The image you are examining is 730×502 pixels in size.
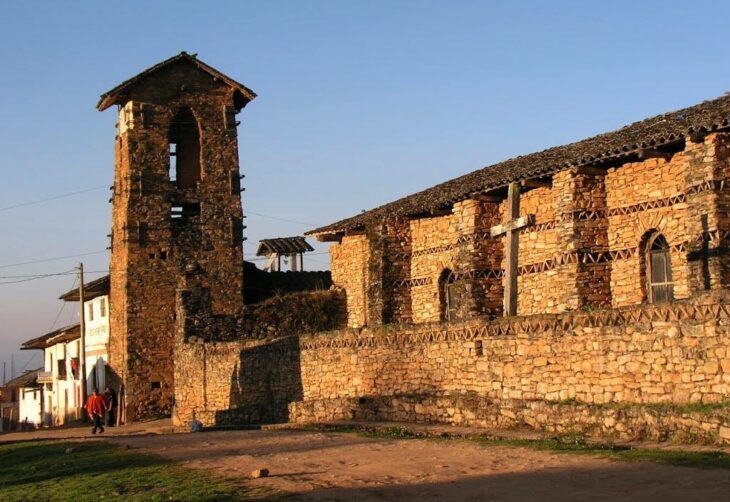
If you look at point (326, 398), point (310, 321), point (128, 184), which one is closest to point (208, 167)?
point (128, 184)

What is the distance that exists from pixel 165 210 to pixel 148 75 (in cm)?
451

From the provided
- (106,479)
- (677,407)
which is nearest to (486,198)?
(677,407)

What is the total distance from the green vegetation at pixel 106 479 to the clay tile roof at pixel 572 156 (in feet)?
35.7

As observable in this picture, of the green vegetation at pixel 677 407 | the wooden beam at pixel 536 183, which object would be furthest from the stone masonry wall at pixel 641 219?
the green vegetation at pixel 677 407

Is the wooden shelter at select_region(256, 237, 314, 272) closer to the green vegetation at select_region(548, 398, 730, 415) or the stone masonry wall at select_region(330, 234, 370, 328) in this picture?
the stone masonry wall at select_region(330, 234, 370, 328)

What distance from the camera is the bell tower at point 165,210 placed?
114 ft

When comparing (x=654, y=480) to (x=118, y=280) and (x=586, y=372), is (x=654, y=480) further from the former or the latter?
(x=118, y=280)

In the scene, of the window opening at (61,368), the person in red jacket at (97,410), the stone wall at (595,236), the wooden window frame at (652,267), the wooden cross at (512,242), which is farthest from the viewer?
the window opening at (61,368)

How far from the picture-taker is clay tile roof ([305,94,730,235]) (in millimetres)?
19812

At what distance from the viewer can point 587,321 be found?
51.3 ft

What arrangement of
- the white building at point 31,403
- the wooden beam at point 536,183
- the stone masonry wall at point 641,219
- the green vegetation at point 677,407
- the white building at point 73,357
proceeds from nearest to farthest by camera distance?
the green vegetation at point 677,407 → the stone masonry wall at point 641,219 → the wooden beam at point 536,183 → the white building at point 73,357 → the white building at point 31,403

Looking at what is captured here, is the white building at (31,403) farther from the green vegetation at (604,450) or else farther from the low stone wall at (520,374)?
the green vegetation at (604,450)

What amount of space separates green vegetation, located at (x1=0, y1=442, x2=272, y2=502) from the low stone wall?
16.6 ft

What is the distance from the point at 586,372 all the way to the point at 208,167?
2267 centimetres
